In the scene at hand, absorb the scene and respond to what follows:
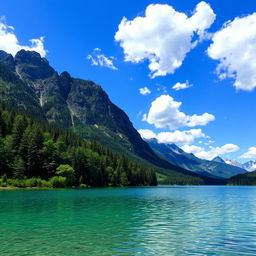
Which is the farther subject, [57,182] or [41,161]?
[41,161]

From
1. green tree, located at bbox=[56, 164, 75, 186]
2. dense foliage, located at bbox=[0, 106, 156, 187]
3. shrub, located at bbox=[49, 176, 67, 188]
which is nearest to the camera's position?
dense foliage, located at bbox=[0, 106, 156, 187]

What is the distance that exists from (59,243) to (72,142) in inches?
5979

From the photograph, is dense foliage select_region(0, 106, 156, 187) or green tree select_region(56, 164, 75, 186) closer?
dense foliage select_region(0, 106, 156, 187)

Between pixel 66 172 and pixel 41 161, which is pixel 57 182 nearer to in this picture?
pixel 66 172

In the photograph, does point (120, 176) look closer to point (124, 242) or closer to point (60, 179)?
point (60, 179)

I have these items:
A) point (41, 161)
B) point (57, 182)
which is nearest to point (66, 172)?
point (57, 182)

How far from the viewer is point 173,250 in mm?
18391

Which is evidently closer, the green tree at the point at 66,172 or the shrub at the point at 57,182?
the shrub at the point at 57,182

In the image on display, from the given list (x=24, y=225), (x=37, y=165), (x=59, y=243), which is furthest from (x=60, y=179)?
(x=59, y=243)

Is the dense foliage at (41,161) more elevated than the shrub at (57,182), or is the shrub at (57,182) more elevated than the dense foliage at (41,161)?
the dense foliage at (41,161)

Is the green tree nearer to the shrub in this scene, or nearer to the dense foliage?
the dense foliage


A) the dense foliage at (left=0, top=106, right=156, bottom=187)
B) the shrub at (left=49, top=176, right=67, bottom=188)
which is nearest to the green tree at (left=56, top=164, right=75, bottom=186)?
the dense foliage at (left=0, top=106, right=156, bottom=187)

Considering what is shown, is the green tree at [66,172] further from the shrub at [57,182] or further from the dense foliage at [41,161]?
the shrub at [57,182]

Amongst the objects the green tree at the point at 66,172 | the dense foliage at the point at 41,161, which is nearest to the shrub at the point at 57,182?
the dense foliage at the point at 41,161
